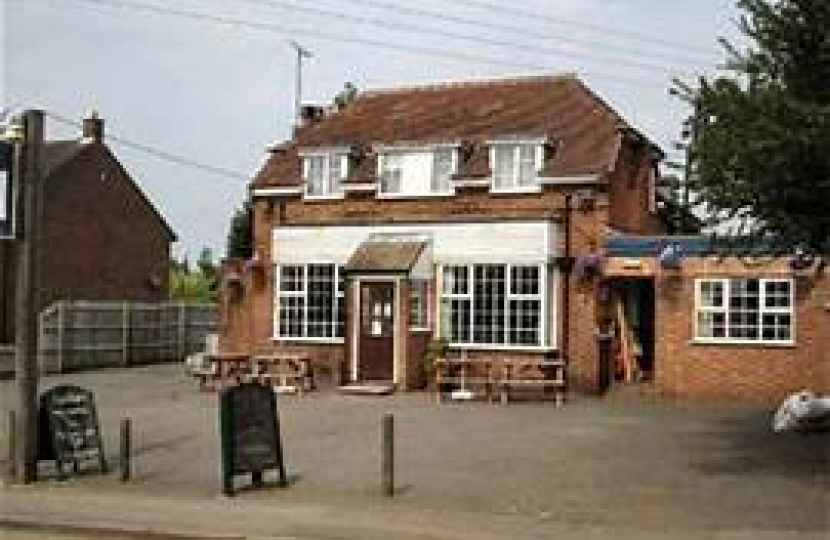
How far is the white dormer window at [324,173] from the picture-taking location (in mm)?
34312

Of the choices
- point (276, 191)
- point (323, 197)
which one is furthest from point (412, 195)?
point (276, 191)

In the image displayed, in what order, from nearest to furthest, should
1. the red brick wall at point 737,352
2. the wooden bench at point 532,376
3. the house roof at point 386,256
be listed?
the red brick wall at point 737,352 → the wooden bench at point 532,376 → the house roof at point 386,256

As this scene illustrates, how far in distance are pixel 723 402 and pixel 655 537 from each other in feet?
51.6

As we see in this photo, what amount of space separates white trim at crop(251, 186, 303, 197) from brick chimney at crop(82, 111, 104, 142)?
1725cm

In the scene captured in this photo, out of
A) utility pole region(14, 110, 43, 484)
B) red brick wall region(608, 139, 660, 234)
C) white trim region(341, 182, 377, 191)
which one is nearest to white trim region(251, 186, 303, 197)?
white trim region(341, 182, 377, 191)

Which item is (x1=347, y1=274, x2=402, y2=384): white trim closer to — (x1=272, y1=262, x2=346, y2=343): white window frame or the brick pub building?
the brick pub building

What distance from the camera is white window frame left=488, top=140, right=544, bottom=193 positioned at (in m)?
31.5

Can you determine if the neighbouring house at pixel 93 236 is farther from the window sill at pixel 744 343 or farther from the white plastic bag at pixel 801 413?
the white plastic bag at pixel 801 413

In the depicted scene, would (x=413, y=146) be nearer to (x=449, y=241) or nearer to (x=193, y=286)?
(x=449, y=241)

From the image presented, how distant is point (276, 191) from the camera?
35031mm

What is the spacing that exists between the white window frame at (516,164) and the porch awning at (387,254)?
2181mm

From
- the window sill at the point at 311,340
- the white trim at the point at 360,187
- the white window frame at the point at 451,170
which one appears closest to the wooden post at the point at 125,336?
the window sill at the point at 311,340

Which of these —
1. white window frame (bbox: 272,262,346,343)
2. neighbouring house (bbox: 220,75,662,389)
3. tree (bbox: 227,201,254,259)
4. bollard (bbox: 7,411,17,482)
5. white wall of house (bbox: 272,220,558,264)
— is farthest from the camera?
tree (bbox: 227,201,254,259)

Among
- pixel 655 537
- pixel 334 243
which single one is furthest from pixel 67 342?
pixel 655 537
